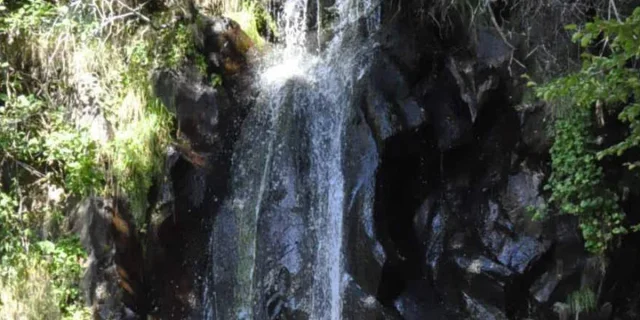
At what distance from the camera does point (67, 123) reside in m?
6.69

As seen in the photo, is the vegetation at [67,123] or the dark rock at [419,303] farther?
the vegetation at [67,123]

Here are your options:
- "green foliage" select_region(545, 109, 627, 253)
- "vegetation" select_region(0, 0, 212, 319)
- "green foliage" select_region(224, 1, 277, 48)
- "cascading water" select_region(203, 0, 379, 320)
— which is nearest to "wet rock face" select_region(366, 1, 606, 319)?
"green foliage" select_region(545, 109, 627, 253)

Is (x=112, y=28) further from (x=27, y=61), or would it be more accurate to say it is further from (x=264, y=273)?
(x=264, y=273)

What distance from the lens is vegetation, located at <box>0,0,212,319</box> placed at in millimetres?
6195

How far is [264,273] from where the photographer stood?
6199mm

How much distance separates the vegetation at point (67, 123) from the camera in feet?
20.3

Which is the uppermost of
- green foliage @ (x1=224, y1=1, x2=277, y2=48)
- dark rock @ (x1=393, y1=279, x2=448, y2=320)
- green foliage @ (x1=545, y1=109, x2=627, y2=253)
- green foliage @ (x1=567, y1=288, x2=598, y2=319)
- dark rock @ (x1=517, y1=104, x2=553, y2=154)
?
green foliage @ (x1=224, y1=1, x2=277, y2=48)

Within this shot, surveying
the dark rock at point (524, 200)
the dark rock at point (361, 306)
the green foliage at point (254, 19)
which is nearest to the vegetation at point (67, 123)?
the green foliage at point (254, 19)

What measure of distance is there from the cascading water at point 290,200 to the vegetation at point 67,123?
83 cm

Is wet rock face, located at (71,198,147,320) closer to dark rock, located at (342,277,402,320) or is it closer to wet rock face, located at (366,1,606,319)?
dark rock, located at (342,277,402,320)

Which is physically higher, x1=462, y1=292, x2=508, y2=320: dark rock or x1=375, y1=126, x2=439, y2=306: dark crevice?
x1=375, y1=126, x2=439, y2=306: dark crevice

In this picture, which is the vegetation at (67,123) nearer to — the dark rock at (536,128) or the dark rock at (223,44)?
the dark rock at (223,44)

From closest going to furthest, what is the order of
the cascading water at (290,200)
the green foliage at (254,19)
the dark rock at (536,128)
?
the dark rock at (536,128)
the cascading water at (290,200)
the green foliage at (254,19)

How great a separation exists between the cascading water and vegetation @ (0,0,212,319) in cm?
83
